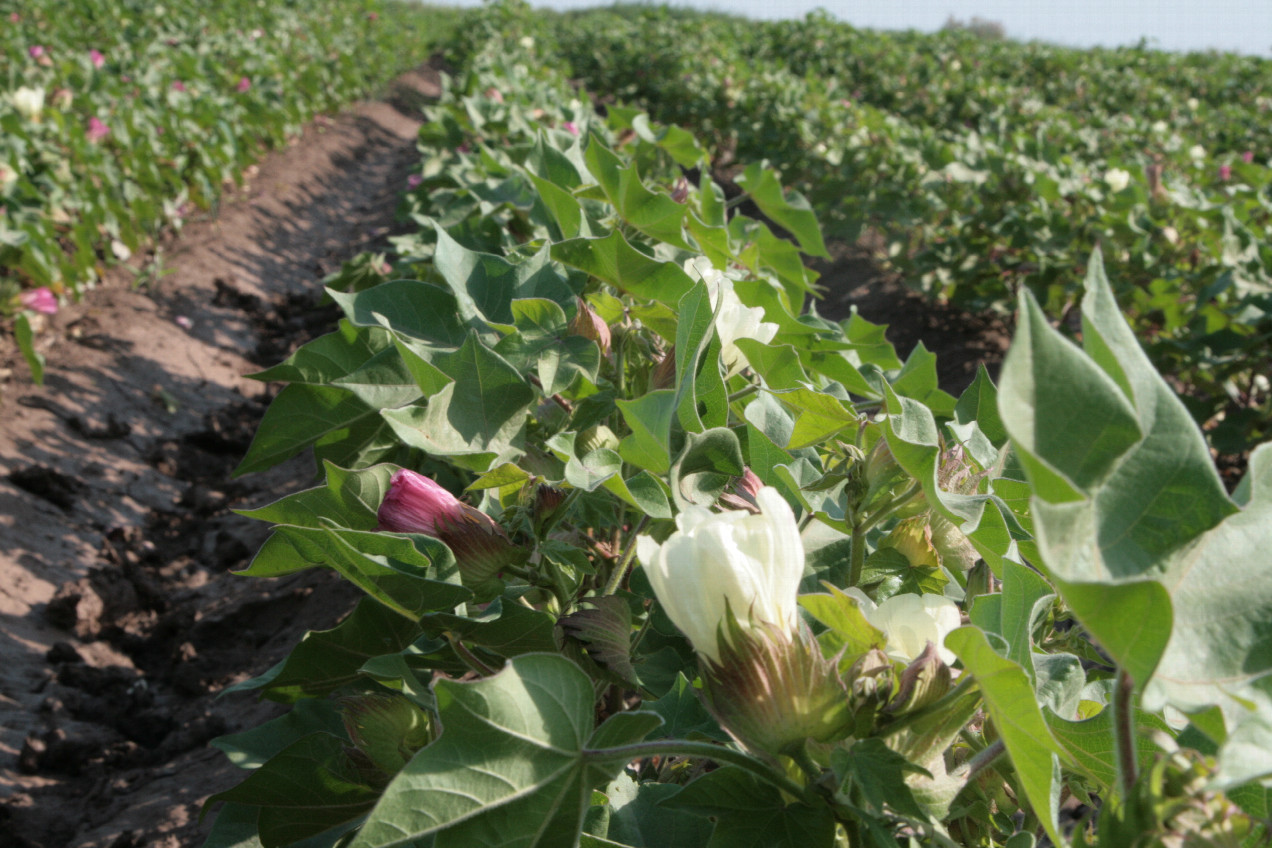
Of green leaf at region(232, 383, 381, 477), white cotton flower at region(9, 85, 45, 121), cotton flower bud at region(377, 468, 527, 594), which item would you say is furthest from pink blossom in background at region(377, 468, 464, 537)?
white cotton flower at region(9, 85, 45, 121)

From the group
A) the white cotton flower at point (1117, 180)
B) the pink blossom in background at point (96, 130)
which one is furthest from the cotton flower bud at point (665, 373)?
→ the pink blossom in background at point (96, 130)

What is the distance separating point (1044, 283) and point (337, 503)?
3.86 meters

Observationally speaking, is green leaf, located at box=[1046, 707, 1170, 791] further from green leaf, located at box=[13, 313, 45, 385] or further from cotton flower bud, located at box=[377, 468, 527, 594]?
green leaf, located at box=[13, 313, 45, 385]

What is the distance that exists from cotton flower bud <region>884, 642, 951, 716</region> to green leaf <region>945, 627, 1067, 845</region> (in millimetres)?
47

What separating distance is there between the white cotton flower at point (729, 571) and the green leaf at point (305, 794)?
40 cm

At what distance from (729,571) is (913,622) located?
17 centimetres

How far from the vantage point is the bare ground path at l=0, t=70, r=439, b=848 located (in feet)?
6.25

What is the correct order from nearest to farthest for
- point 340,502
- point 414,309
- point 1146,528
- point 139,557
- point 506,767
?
point 1146,528 → point 506,767 → point 340,502 → point 414,309 → point 139,557

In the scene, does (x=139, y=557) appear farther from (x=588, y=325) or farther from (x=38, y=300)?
(x=588, y=325)

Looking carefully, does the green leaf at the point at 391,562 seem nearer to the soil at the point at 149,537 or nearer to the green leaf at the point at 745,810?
the green leaf at the point at 745,810

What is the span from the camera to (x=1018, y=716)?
0.50 meters

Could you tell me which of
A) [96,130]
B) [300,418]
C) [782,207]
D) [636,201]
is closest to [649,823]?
[300,418]

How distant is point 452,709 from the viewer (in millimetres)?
523

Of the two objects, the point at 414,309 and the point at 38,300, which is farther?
the point at 38,300
